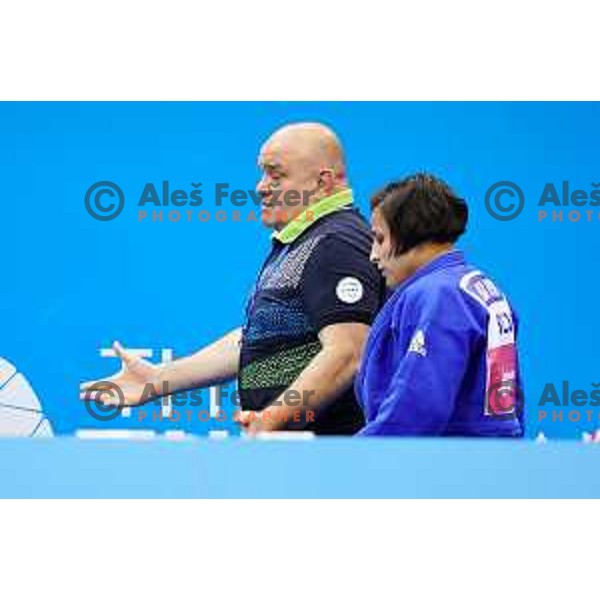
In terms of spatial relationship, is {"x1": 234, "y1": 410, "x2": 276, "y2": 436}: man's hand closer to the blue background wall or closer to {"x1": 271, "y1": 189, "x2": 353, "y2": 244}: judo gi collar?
the blue background wall

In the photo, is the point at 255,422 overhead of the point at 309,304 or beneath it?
beneath

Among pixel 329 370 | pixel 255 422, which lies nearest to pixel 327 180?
pixel 329 370

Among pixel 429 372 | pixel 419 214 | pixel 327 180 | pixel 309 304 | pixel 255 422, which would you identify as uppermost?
pixel 327 180

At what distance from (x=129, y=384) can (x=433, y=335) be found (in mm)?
A: 1100

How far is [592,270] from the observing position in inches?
187

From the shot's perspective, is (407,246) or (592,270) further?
(592,270)

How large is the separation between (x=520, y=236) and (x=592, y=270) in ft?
0.63

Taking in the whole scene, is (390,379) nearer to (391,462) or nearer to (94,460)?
(391,462)

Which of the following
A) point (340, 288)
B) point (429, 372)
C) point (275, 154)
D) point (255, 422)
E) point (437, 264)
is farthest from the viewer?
point (275, 154)

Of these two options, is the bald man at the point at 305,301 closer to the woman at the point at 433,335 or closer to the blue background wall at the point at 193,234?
the blue background wall at the point at 193,234

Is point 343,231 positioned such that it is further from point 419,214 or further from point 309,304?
point 419,214

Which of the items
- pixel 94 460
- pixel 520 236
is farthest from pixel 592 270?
pixel 94 460

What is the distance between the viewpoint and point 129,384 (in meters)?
4.76

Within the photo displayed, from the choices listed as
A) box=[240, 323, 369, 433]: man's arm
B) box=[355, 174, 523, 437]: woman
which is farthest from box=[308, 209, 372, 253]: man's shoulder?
box=[355, 174, 523, 437]: woman
